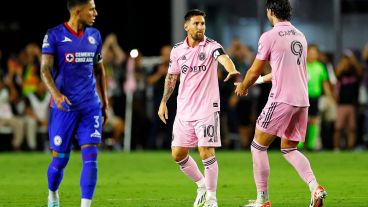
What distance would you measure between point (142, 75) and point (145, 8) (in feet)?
15.1

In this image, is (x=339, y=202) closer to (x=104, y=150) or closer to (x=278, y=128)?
(x=278, y=128)

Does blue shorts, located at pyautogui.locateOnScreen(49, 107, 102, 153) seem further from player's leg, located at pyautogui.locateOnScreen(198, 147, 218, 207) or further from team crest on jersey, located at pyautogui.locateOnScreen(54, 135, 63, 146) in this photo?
player's leg, located at pyautogui.locateOnScreen(198, 147, 218, 207)

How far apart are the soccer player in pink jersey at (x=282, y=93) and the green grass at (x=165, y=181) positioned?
2.91 ft

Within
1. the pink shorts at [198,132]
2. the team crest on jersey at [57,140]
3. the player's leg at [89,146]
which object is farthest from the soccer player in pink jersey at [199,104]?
the team crest on jersey at [57,140]

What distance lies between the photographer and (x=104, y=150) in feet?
85.6

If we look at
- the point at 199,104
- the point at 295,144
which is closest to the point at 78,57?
the point at 199,104

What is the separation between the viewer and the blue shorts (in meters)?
12.0

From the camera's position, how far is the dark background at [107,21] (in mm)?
30359

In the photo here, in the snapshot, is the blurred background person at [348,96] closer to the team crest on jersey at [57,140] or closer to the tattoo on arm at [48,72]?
the team crest on jersey at [57,140]

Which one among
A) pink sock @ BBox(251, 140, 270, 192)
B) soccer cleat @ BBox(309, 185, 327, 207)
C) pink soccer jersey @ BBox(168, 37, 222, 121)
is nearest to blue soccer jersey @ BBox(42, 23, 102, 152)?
pink soccer jersey @ BBox(168, 37, 222, 121)

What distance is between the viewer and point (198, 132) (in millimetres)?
12828

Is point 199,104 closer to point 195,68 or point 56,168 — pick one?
point 195,68

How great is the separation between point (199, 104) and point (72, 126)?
169 cm

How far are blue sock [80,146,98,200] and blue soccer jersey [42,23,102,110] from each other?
0.54 m
